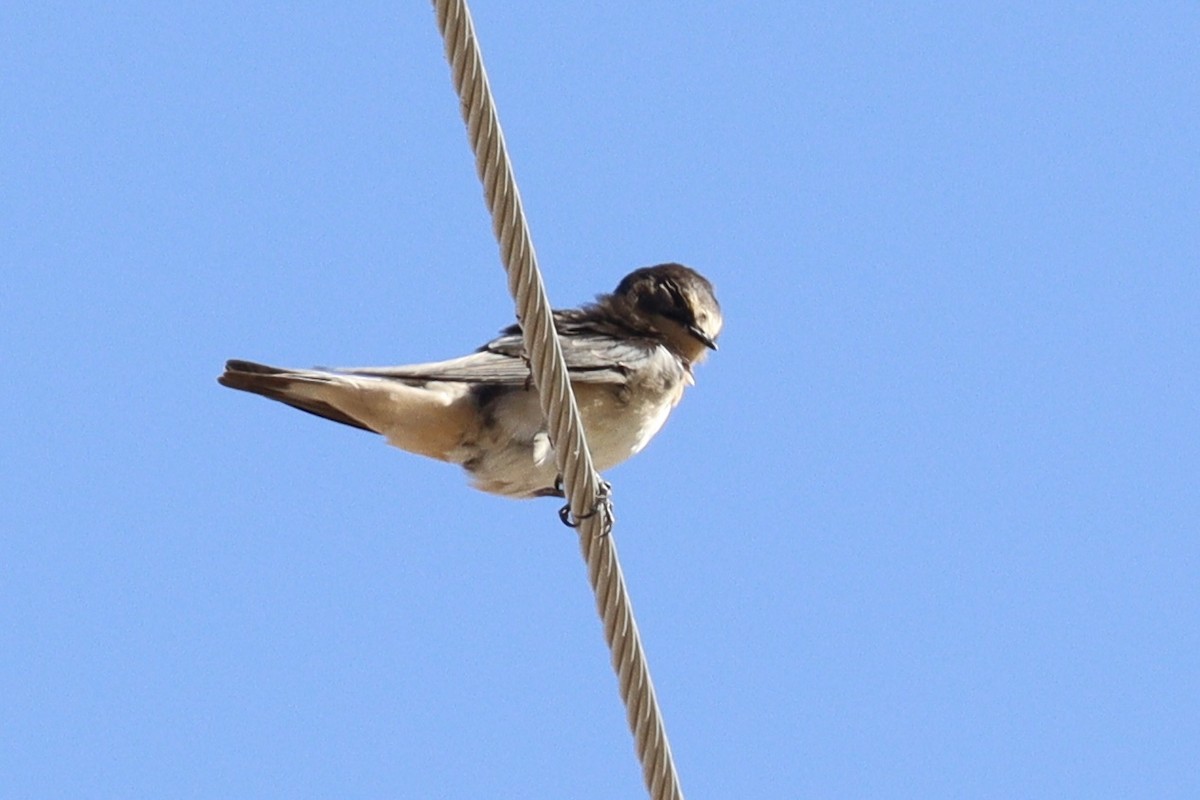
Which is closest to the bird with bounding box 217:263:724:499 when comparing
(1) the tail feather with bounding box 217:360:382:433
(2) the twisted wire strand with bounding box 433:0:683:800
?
(1) the tail feather with bounding box 217:360:382:433

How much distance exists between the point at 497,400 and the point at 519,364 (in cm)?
17

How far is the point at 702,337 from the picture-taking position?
332 inches

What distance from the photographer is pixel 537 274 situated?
4.66 m

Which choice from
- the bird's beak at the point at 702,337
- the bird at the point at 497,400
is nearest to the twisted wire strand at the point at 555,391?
the bird at the point at 497,400

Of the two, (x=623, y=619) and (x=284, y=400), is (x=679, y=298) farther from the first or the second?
(x=623, y=619)

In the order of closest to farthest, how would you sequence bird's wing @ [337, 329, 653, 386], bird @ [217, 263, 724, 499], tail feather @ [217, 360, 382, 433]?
1. tail feather @ [217, 360, 382, 433]
2. bird @ [217, 263, 724, 499]
3. bird's wing @ [337, 329, 653, 386]

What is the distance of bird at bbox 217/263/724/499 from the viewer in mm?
7023

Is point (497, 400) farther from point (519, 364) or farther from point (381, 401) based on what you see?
point (381, 401)

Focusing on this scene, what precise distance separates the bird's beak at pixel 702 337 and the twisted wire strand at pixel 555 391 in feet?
9.80

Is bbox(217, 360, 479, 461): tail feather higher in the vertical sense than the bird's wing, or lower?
lower

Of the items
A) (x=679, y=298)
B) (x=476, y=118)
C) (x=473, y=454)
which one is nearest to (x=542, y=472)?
(x=473, y=454)

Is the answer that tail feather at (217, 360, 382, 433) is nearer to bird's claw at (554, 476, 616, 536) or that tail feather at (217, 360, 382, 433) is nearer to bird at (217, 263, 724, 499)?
bird at (217, 263, 724, 499)

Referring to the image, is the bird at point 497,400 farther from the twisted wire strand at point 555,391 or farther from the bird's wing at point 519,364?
the twisted wire strand at point 555,391

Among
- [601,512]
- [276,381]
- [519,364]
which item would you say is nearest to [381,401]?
[276,381]
